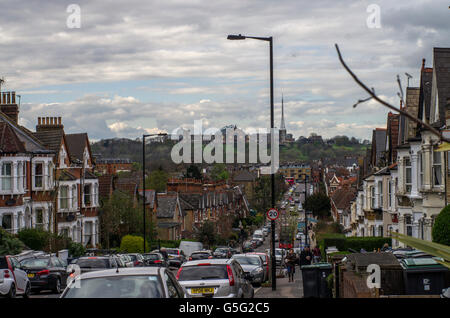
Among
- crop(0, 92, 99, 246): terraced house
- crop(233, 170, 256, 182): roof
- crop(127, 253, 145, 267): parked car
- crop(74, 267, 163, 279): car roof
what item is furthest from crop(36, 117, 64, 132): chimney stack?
crop(233, 170, 256, 182): roof

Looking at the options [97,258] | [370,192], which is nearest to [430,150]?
[97,258]

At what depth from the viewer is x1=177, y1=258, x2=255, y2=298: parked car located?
16031 millimetres

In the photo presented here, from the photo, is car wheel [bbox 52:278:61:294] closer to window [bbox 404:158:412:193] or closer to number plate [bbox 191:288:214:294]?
number plate [bbox 191:288:214:294]

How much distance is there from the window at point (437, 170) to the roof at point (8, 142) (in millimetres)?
24569

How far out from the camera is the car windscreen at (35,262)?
2602cm

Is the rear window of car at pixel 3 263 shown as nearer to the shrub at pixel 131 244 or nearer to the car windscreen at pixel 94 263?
the car windscreen at pixel 94 263

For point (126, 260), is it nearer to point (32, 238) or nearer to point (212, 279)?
point (32, 238)

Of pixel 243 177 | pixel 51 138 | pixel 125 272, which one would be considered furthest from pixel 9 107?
pixel 243 177

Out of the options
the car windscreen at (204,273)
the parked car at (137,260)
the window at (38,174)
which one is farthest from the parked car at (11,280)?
the window at (38,174)

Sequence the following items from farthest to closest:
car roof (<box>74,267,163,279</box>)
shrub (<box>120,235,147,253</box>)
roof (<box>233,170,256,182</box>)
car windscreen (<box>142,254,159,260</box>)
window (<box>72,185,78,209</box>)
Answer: roof (<box>233,170,256,182</box>) → shrub (<box>120,235,147,253</box>) → window (<box>72,185,78,209</box>) → car windscreen (<box>142,254,159,260</box>) → car roof (<box>74,267,163,279</box>)

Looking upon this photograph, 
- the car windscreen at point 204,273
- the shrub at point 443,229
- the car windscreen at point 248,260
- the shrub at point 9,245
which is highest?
the shrub at point 443,229

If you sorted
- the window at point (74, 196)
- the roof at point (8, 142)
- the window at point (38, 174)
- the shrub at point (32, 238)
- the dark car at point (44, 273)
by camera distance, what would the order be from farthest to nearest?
the window at point (74, 196)
the window at point (38, 174)
the roof at point (8, 142)
the shrub at point (32, 238)
the dark car at point (44, 273)

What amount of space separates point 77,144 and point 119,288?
49.8 meters

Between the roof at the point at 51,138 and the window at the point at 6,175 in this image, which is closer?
the window at the point at 6,175
